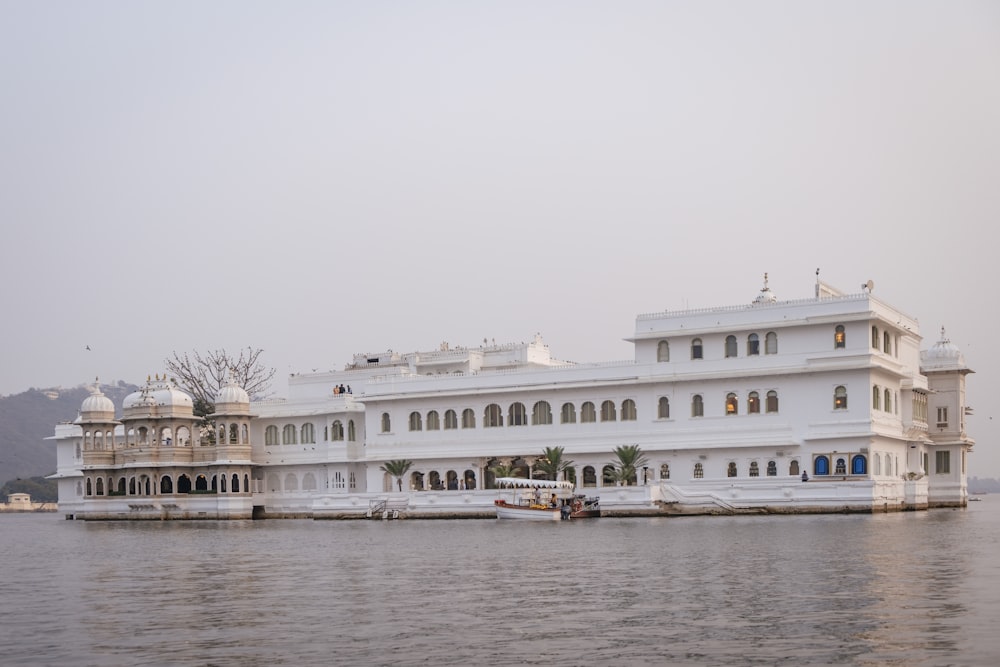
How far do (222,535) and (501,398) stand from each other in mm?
19832

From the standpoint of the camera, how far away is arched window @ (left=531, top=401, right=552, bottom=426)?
211 feet

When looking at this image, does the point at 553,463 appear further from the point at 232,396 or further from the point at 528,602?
the point at 528,602

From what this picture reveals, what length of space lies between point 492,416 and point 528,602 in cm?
4471

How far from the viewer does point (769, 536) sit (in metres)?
37.1

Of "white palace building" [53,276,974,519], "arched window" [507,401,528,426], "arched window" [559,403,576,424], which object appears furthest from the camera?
"arched window" [507,401,528,426]

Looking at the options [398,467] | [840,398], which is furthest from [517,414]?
[840,398]

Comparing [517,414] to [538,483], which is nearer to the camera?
[538,483]

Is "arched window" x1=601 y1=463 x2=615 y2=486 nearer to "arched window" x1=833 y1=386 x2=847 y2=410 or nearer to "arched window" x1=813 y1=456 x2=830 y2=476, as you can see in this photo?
"arched window" x1=813 y1=456 x2=830 y2=476

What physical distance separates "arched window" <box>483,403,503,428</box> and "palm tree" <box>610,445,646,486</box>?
7300mm

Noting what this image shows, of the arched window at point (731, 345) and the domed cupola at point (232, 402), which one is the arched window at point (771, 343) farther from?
the domed cupola at point (232, 402)

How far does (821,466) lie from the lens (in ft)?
186

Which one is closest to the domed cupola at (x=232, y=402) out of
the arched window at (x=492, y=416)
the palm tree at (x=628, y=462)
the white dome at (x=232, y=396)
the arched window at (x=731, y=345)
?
the white dome at (x=232, y=396)

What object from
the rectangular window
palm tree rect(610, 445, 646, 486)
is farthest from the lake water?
the rectangular window

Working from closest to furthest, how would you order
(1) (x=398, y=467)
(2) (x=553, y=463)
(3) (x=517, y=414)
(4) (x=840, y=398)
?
1. (4) (x=840, y=398)
2. (2) (x=553, y=463)
3. (3) (x=517, y=414)
4. (1) (x=398, y=467)
